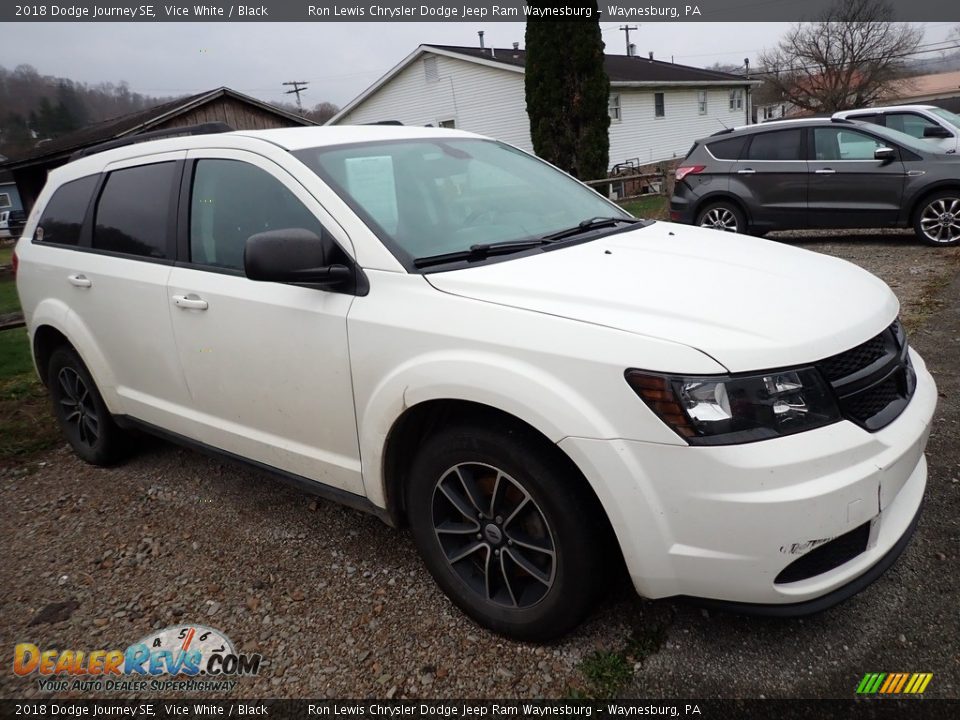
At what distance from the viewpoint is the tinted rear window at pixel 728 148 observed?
947 cm

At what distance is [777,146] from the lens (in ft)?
30.2

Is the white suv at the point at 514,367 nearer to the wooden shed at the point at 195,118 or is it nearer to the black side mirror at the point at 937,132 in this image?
the black side mirror at the point at 937,132

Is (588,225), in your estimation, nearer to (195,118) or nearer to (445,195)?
(445,195)

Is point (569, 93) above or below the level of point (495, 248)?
above

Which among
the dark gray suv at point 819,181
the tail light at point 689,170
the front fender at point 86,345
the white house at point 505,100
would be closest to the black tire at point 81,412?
the front fender at point 86,345

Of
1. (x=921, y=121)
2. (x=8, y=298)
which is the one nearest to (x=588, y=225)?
(x=921, y=121)

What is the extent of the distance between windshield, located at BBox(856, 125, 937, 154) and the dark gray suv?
0.04ft

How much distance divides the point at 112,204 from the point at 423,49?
25048 millimetres

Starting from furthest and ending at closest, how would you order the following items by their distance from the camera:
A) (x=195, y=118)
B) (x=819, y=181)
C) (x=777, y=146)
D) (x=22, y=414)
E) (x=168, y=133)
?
(x=195, y=118)
(x=777, y=146)
(x=819, y=181)
(x=22, y=414)
(x=168, y=133)

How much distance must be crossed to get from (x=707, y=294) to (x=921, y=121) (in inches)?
401

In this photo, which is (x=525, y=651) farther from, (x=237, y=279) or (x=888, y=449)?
(x=237, y=279)

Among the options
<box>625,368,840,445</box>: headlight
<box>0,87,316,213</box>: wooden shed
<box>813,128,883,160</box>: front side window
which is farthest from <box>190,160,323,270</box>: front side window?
<box>0,87,316,213</box>: wooden shed

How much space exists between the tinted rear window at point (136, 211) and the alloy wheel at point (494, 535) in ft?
6.35

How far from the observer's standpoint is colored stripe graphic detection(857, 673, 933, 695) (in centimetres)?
210
